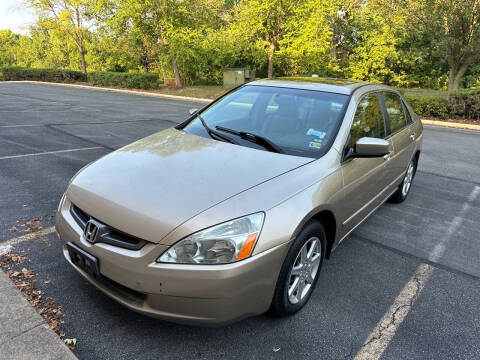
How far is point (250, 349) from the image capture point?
224 centimetres

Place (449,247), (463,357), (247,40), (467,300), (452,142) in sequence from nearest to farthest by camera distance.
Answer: (463,357) → (467,300) → (449,247) → (452,142) → (247,40)

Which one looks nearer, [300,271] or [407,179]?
[300,271]

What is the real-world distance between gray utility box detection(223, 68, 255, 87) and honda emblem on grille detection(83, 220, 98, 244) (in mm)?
21281

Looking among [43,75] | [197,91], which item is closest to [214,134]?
[197,91]

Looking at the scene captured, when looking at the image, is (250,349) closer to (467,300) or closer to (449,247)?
(467,300)

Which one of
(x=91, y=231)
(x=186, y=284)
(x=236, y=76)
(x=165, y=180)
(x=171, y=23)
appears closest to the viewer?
(x=186, y=284)

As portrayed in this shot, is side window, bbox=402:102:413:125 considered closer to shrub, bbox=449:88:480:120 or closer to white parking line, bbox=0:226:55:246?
white parking line, bbox=0:226:55:246

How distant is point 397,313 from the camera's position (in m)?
2.70

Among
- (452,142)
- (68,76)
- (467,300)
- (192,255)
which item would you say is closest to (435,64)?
(452,142)

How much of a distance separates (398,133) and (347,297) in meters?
2.25

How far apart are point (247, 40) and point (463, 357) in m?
21.6

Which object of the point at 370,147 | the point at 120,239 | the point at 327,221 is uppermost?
the point at 370,147

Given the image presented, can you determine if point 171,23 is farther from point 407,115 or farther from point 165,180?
point 165,180

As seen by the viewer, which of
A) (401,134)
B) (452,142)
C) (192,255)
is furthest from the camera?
(452,142)
